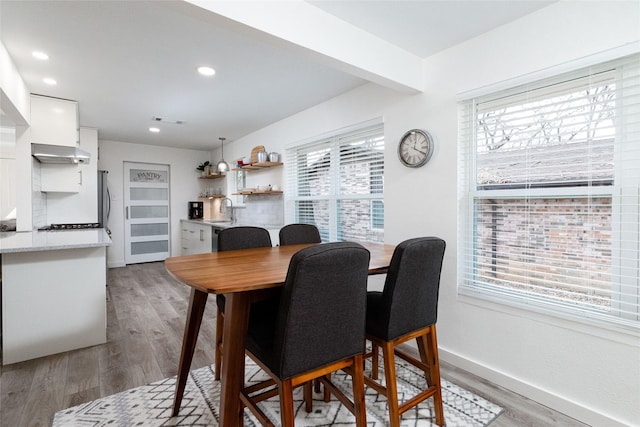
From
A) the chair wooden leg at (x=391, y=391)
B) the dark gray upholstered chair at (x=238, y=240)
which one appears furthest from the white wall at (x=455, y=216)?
the dark gray upholstered chair at (x=238, y=240)

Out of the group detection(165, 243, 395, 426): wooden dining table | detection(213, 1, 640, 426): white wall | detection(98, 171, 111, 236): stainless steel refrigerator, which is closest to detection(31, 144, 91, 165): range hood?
detection(98, 171, 111, 236): stainless steel refrigerator

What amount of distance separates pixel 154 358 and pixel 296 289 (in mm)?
2018

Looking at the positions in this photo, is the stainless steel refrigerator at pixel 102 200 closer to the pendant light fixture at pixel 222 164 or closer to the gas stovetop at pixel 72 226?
the gas stovetop at pixel 72 226

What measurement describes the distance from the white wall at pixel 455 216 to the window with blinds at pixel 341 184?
0.82ft

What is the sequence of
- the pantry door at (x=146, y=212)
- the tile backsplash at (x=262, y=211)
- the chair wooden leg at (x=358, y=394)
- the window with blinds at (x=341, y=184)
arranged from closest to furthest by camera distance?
1. the chair wooden leg at (x=358, y=394)
2. the window with blinds at (x=341, y=184)
3. the tile backsplash at (x=262, y=211)
4. the pantry door at (x=146, y=212)

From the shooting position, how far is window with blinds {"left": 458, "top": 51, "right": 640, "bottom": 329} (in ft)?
5.46

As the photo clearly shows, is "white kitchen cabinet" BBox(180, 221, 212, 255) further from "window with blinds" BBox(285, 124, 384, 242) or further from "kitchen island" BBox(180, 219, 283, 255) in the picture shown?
"window with blinds" BBox(285, 124, 384, 242)

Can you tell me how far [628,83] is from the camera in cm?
166

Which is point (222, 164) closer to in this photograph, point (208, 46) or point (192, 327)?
point (208, 46)

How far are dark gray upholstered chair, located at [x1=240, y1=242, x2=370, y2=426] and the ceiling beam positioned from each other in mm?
1292

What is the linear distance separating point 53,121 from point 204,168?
3.17 m

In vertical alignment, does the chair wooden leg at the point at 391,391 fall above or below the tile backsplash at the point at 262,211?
below

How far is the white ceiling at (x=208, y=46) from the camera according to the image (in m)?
1.89

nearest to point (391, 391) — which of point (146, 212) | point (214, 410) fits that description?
point (214, 410)
